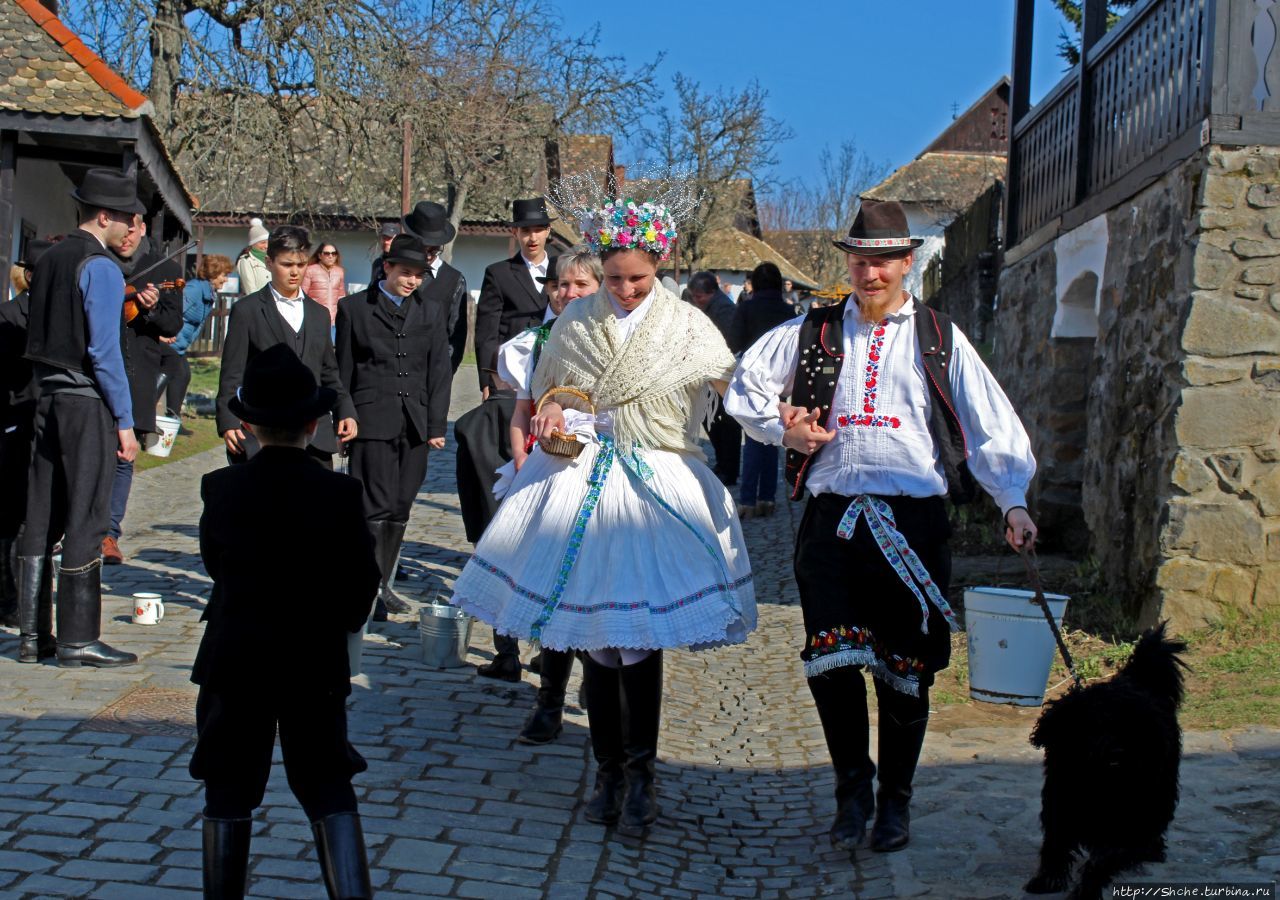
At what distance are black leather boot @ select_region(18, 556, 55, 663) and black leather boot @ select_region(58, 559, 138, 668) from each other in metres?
0.14

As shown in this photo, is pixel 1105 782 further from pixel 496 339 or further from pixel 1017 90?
pixel 1017 90

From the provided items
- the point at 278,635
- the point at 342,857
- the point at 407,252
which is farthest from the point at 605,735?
the point at 407,252

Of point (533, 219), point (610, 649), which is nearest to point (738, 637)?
point (610, 649)

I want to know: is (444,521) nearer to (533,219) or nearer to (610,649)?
(533,219)

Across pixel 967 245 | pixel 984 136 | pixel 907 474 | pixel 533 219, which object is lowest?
pixel 907 474

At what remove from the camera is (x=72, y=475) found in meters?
5.88

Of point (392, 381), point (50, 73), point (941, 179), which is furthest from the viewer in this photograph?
point (941, 179)

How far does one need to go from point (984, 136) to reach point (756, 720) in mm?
61360

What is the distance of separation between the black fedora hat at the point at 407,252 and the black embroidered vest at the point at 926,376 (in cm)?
289

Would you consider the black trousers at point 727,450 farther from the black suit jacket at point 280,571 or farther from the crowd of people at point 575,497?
the black suit jacket at point 280,571

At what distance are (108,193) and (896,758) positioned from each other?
4087mm

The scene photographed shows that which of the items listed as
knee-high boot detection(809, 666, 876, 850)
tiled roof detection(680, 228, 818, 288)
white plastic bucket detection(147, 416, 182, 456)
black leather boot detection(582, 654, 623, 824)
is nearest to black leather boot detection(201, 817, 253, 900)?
black leather boot detection(582, 654, 623, 824)

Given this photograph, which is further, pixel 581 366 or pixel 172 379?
pixel 172 379

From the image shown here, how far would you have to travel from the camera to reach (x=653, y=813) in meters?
4.56
